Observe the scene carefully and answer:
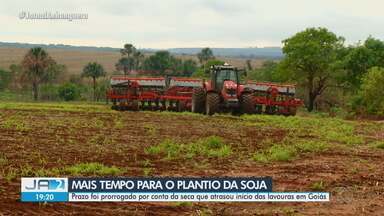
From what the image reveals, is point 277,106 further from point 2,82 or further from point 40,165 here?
point 2,82

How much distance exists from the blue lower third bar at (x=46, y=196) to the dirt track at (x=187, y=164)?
184mm

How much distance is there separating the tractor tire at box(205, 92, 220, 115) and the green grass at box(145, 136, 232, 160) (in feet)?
49.6

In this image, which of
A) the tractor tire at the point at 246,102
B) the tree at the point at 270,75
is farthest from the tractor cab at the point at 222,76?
the tree at the point at 270,75

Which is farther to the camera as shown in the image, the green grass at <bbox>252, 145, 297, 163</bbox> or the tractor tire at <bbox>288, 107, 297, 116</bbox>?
the tractor tire at <bbox>288, 107, 297, 116</bbox>

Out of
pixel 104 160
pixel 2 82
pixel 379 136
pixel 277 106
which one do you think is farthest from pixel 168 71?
Result: pixel 104 160

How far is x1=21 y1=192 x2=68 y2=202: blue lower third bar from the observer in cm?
927

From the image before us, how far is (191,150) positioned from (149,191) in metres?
6.29

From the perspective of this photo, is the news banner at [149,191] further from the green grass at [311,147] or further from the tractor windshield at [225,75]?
the tractor windshield at [225,75]

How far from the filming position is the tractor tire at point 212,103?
3256cm

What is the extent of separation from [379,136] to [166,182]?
49.9 feet

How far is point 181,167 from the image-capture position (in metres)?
13.2

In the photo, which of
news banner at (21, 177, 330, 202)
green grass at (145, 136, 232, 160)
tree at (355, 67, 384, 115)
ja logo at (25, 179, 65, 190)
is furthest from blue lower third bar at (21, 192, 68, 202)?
tree at (355, 67, 384, 115)

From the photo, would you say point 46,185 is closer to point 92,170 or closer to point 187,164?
point 92,170

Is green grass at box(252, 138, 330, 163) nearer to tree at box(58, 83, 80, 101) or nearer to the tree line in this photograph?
the tree line
